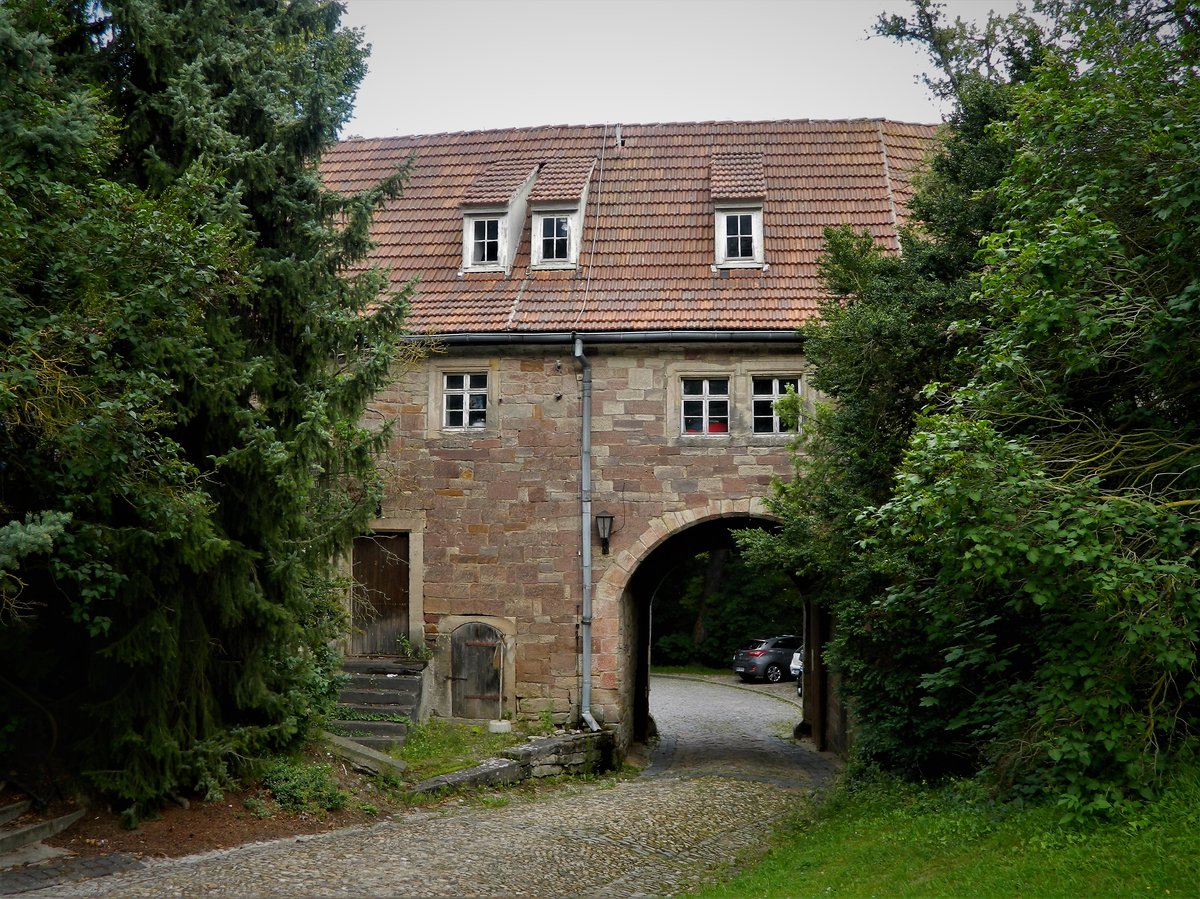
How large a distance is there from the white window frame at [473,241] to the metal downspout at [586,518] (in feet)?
7.32

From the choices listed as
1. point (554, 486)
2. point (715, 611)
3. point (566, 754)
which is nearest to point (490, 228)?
point (554, 486)

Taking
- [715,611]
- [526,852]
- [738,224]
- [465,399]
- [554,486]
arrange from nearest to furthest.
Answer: [526,852], [554,486], [465,399], [738,224], [715,611]

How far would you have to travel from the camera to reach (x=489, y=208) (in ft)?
56.0

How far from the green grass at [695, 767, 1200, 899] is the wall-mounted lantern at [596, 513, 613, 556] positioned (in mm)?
6814

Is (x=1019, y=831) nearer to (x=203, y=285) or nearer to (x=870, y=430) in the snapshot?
(x=870, y=430)

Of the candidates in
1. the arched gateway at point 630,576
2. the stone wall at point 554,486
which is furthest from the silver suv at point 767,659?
the stone wall at point 554,486

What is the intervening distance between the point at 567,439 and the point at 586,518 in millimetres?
1135

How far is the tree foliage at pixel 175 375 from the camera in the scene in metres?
7.18

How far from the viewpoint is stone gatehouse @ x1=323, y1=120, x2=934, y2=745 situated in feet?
51.6

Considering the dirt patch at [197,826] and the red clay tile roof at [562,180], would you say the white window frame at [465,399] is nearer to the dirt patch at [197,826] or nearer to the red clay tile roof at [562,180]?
the red clay tile roof at [562,180]

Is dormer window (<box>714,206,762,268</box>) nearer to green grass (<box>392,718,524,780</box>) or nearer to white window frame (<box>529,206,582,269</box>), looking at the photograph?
white window frame (<box>529,206,582,269</box>)

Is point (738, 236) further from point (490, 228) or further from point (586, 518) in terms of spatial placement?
point (586, 518)

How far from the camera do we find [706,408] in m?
15.9

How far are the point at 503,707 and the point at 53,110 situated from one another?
10504mm
